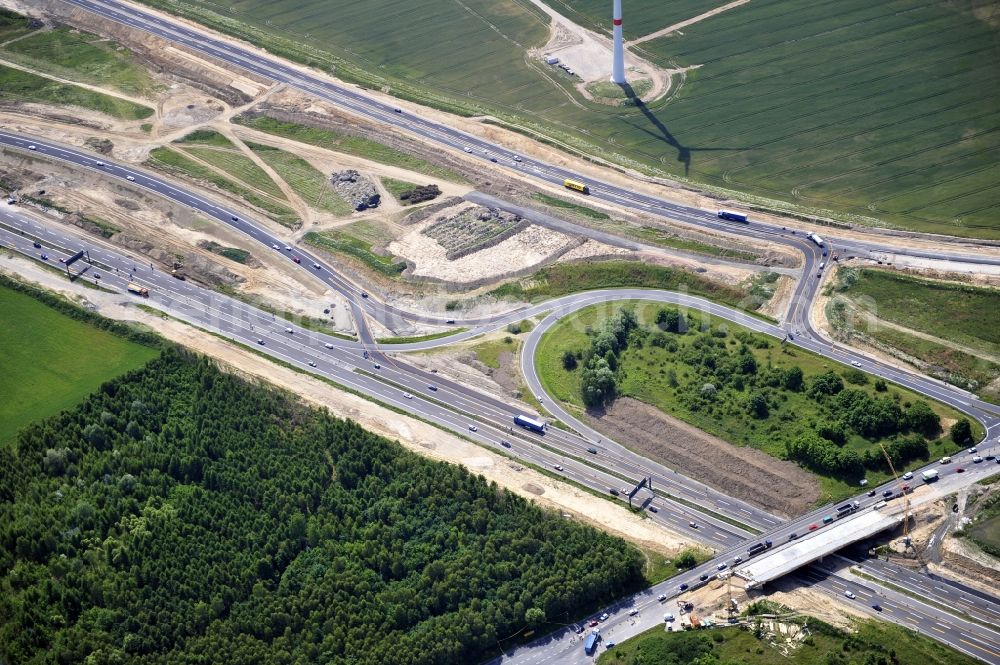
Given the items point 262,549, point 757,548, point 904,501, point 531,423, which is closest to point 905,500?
point 904,501

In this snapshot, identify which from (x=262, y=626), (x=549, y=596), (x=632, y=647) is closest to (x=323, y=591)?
(x=262, y=626)

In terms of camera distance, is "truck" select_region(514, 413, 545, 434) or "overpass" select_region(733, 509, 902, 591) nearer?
"overpass" select_region(733, 509, 902, 591)

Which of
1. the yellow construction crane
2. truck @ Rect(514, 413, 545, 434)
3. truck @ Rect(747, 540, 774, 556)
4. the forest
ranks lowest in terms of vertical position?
the forest

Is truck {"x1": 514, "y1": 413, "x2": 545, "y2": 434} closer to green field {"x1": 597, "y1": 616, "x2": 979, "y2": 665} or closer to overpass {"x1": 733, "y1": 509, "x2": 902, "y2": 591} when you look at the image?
overpass {"x1": 733, "y1": 509, "x2": 902, "y2": 591}

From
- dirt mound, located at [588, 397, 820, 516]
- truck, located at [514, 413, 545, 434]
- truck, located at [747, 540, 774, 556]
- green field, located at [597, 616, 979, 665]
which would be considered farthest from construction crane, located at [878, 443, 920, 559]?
truck, located at [514, 413, 545, 434]

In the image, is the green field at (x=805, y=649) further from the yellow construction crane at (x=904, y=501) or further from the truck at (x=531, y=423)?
the truck at (x=531, y=423)

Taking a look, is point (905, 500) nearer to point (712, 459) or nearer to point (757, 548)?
point (757, 548)

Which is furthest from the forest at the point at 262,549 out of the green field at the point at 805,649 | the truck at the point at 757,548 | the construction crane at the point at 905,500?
the construction crane at the point at 905,500
